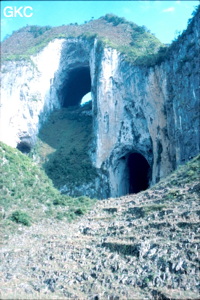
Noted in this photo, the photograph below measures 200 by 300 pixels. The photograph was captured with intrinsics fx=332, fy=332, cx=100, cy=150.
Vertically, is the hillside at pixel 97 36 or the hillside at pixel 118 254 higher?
the hillside at pixel 97 36

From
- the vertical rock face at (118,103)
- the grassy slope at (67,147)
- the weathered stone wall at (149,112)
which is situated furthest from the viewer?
the grassy slope at (67,147)

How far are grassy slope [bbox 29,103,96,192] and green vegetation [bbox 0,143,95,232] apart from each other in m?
5.53

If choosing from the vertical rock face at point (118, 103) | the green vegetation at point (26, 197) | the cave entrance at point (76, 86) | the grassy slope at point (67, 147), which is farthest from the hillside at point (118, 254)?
the cave entrance at point (76, 86)

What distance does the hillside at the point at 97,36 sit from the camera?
34.3 meters

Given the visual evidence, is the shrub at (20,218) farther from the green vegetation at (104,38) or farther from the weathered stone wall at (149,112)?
the green vegetation at (104,38)

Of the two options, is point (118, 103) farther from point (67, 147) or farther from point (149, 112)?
point (67, 147)

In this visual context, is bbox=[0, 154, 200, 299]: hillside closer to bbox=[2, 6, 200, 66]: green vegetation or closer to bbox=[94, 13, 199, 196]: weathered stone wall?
bbox=[94, 13, 199, 196]: weathered stone wall

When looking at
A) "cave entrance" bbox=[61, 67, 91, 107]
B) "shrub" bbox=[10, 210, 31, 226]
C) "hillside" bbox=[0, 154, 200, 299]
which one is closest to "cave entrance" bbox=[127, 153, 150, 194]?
"cave entrance" bbox=[61, 67, 91, 107]

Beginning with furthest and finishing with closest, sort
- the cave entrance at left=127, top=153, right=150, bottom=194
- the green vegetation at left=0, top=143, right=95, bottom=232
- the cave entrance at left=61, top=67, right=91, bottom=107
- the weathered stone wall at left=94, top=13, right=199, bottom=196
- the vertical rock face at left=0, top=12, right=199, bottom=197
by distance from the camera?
the cave entrance at left=61, top=67, right=91, bottom=107 < the cave entrance at left=127, top=153, right=150, bottom=194 < the vertical rock face at left=0, top=12, right=199, bottom=197 < the weathered stone wall at left=94, top=13, right=199, bottom=196 < the green vegetation at left=0, top=143, right=95, bottom=232

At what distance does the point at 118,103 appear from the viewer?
30.3 metres

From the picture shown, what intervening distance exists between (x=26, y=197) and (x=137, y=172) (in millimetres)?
16749

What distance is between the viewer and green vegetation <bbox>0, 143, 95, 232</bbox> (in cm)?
1658

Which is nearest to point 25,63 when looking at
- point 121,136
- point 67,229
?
point 121,136

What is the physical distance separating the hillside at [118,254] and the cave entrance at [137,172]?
49.8 feet
